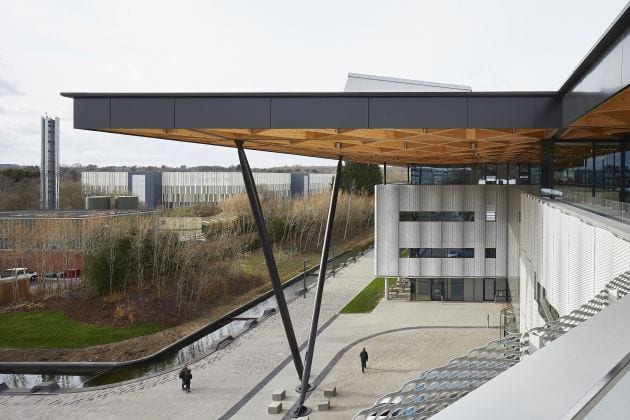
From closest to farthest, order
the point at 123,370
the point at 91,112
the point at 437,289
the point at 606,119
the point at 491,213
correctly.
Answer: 1. the point at 606,119
2. the point at 91,112
3. the point at 123,370
4. the point at 491,213
5. the point at 437,289

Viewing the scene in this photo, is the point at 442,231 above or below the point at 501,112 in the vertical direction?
below

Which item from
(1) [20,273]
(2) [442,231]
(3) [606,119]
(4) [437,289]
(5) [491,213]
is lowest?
(4) [437,289]

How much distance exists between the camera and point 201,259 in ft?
139

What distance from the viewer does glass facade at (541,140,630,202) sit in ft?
63.7

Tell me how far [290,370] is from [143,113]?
12827mm

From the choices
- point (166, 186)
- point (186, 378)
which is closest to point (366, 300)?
point (186, 378)

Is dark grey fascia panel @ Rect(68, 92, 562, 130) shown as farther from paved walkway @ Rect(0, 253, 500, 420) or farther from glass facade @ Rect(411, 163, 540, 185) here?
glass facade @ Rect(411, 163, 540, 185)

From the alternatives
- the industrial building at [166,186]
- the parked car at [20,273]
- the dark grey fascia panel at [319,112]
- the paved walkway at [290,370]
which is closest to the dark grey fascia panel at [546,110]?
the dark grey fascia panel at [319,112]

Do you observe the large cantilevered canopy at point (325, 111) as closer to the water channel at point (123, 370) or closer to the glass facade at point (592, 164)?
the glass facade at point (592, 164)

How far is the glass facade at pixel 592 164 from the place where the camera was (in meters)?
19.4

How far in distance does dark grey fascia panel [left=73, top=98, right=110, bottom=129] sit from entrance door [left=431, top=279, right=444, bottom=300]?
88.8 ft

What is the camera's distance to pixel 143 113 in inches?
555

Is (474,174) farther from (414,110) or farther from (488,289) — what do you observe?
(414,110)

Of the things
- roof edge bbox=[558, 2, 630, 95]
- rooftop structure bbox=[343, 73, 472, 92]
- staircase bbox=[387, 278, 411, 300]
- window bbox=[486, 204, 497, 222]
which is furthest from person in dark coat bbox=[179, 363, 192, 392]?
window bbox=[486, 204, 497, 222]
